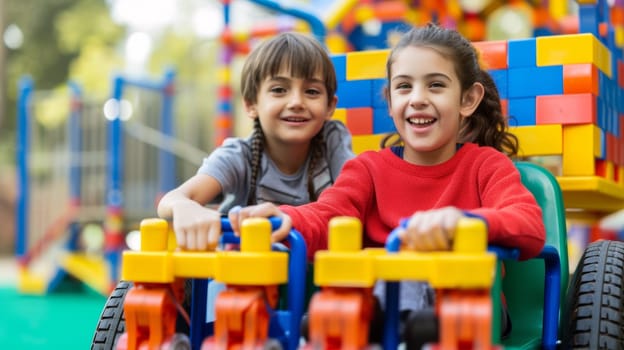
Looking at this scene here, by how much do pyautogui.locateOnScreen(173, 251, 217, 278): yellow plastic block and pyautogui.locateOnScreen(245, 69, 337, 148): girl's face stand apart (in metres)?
0.83

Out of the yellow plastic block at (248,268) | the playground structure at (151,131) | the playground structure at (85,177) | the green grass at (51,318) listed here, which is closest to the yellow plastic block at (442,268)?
the yellow plastic block at (248,268)

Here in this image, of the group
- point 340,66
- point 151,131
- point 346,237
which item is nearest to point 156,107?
point 151,131

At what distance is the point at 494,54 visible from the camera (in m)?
2.48

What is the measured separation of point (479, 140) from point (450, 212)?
0.86 metres

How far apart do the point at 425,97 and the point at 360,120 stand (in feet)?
2.50

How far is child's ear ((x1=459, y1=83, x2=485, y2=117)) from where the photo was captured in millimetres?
1990

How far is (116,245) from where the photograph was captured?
661 cm

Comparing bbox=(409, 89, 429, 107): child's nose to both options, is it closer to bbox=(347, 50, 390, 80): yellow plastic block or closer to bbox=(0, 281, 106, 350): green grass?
bbox=(347, 50, 390, 80): yellow plastic block

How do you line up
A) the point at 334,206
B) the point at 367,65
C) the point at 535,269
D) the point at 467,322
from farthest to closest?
the point at 367,65 < the point at 535,269 < the point at 334,206 < the point at 467,322

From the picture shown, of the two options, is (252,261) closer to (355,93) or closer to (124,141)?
(355,93)

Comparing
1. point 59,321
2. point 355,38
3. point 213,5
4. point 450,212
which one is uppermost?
point 213,5

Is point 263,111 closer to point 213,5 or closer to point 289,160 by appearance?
point 289,160

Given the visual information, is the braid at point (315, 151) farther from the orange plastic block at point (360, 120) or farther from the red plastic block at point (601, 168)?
the red plastic block at point (601, 168)

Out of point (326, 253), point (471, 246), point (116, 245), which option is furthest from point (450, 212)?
point (116, 245)
